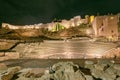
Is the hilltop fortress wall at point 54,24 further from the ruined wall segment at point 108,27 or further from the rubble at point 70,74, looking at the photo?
the rubble at point 70,74

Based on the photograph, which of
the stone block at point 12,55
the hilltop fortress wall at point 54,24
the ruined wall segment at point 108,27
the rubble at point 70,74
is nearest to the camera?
the rubble at point 70,74

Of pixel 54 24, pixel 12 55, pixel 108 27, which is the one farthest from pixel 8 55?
pixel 54 24

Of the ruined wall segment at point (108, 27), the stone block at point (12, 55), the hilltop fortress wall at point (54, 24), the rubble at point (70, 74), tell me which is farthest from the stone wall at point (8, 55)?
the hilltop fortress wall at point (54, 24)

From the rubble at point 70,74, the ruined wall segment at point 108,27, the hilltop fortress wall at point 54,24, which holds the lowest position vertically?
the rubble at point 70,74

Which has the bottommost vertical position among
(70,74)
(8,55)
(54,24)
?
(70,74)

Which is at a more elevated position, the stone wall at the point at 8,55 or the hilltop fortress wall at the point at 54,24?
the hilltop fortress wall at the point at 54,24

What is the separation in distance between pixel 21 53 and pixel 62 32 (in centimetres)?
3363

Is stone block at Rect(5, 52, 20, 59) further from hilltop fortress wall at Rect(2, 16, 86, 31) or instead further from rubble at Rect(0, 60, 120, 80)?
hilltop fortress wall at Rect(2, 16, 86, 31)

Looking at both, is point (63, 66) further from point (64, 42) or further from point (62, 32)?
point (62, 32)

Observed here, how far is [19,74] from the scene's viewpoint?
22453 millimetres

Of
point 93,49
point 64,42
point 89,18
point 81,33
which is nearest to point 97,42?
point 93,49

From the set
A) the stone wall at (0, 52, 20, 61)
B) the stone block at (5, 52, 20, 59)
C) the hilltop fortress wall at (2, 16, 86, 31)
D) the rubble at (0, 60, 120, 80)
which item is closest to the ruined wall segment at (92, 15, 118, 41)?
the hilltop fortress wall at (2, 16, 86, 31)

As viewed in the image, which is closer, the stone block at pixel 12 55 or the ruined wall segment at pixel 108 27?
the stone block at pixel 12 55

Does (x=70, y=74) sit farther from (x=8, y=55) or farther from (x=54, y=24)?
(x=54, y=24)
